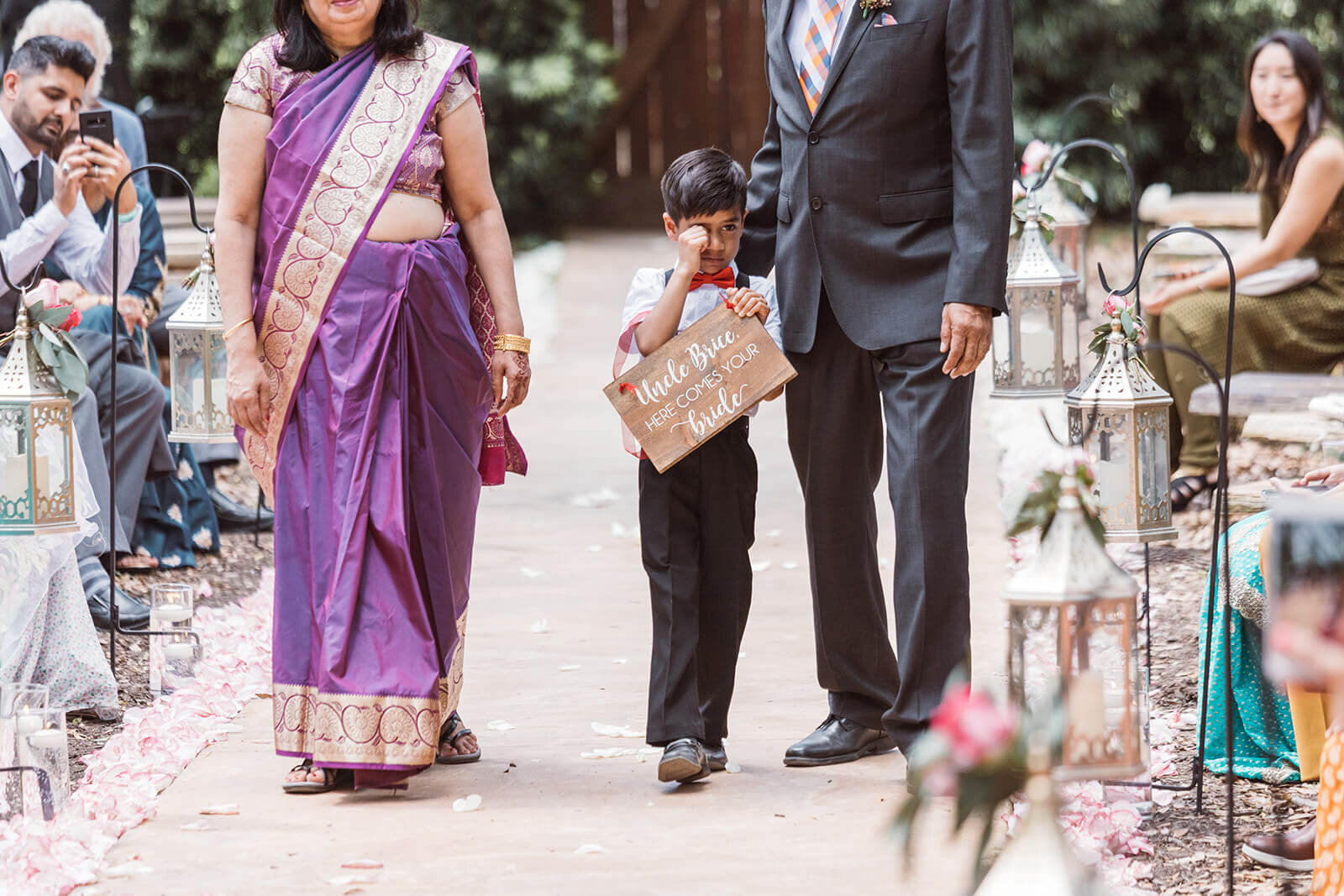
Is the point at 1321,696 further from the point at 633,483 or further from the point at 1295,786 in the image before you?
the point at 633,483

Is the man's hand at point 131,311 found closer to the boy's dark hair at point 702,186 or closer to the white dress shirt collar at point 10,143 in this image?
the white dress shirt collar at point 10,143

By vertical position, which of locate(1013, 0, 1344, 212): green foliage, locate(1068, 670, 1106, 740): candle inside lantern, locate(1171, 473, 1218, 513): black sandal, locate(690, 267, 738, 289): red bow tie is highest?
locate(1013, 0, 1344, 212): green foliage

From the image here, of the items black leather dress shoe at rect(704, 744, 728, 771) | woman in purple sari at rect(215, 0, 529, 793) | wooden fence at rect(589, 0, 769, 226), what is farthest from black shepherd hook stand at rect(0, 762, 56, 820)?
wooden fence at rect(589, 0, 769, 226)

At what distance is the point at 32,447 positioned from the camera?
3883 mm

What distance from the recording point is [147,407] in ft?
18.2

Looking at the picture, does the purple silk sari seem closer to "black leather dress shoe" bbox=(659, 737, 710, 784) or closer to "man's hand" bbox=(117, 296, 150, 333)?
"black leather dress shoe" bbox=(659, 737, 710, 784)

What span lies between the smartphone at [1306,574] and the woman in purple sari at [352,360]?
5.83 feet

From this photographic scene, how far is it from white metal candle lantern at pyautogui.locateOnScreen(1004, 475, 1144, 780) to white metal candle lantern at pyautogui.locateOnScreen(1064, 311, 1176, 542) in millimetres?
1007

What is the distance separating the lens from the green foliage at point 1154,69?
541 inches

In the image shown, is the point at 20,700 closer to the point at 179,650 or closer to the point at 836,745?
the point at 179,650

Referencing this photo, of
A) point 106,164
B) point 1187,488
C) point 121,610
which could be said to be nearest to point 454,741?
point 121,610

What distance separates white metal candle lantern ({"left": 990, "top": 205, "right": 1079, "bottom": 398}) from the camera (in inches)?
202

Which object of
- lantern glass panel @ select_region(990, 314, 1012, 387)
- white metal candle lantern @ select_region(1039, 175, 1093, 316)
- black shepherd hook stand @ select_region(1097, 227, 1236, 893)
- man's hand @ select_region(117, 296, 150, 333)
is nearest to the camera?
black shepherd hook stand @ select_region(1097, 227, 1236, 893)

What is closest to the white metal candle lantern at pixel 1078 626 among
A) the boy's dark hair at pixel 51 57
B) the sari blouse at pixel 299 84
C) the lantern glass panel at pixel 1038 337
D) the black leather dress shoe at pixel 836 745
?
the black leather dress shoe at pixel 836 745
